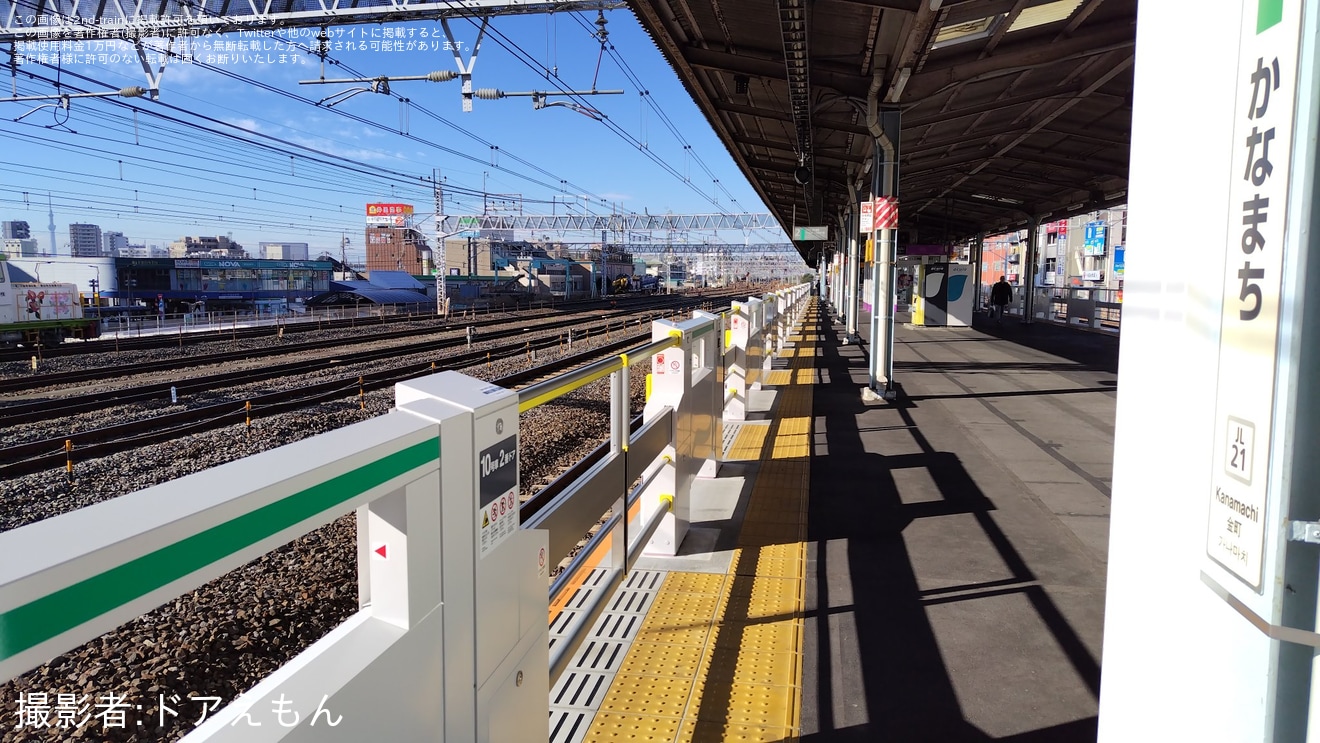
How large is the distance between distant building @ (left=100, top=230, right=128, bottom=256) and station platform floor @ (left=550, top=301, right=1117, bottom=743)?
5883 inches

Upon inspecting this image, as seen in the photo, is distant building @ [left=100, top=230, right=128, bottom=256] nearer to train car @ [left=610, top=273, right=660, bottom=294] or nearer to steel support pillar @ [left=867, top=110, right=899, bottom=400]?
train car @ [left=610, top=273, right=660, bottom=294]

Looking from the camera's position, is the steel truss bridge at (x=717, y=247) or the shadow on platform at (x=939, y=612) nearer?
the shadow on platform at (x=939, y=612)

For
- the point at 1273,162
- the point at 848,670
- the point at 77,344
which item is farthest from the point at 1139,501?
the point at 77,344

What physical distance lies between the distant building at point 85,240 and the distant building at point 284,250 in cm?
2761

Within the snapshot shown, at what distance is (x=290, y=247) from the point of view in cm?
12031

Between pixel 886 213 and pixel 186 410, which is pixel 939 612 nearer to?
pixel 886 213

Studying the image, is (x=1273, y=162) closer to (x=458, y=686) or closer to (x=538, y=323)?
(x=458, y=686)

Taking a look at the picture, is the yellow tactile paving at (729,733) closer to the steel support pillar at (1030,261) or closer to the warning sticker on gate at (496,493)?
the warning sticker on gate at (496,493)

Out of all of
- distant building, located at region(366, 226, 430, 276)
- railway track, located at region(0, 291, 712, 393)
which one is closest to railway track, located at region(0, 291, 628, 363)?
railway track, located at region(0, 291, 712, 393)

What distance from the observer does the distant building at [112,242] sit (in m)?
128

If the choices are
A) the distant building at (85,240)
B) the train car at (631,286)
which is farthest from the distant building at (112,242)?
the train car at (631,286)

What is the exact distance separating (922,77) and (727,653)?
31.5 ft

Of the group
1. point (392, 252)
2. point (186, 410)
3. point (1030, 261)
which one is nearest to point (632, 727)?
point (186, 410)

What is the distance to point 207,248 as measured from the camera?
10188 centimetres
